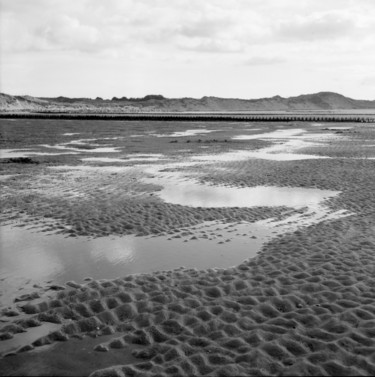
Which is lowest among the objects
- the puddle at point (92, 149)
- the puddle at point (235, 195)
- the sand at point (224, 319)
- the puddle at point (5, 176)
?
the sand at point (224, 319)

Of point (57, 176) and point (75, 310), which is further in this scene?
point (57, 176)

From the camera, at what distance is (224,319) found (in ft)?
25.4

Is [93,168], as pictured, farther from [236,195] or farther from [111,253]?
[111,253]

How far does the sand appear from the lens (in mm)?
6426

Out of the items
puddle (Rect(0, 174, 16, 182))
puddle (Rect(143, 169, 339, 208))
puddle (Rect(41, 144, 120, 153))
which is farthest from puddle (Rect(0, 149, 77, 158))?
puddle (Rect(143, 169, 339, 208))

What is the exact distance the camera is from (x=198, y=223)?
14.2 metres

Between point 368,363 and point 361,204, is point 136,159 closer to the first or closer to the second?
point 361,204

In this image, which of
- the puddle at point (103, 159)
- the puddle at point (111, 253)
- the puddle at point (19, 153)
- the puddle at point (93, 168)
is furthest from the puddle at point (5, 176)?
the puddle at point (111, 253)

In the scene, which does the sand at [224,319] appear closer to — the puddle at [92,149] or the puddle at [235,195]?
the puddle at [235,195]

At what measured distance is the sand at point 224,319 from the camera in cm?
643

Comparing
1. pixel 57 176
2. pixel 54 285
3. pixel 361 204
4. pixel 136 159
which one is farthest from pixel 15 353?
pixel 136 159

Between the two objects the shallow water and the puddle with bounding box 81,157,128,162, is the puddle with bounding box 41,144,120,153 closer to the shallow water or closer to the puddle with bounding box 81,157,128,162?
the puddle with bounding box 81,157,128,162

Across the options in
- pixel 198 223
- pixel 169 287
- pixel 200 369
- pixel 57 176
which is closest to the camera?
pixel 200 369

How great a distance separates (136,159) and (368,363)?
2483 centimetres
